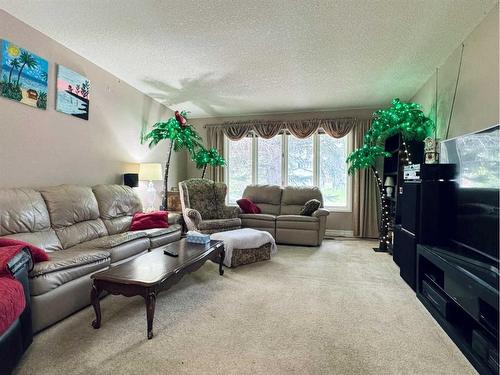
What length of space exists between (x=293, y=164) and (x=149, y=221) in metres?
3.24

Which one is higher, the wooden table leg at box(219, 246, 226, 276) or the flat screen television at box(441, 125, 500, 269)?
the flat screen television at box(441, 125, 500, 269)

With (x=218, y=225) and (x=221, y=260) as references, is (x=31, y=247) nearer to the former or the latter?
(x=221, y=260)

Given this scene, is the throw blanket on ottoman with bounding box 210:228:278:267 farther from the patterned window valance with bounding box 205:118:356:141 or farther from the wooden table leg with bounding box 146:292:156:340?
the patterned window valance with bounding box 205:118:356:141

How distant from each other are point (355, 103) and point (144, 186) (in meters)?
4.06

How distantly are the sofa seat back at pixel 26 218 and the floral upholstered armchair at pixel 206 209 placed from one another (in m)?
1.81

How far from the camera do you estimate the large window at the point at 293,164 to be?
5586 millimetres

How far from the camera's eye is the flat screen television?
5.68 ft

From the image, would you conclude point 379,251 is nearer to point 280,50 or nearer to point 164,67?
point 280,50

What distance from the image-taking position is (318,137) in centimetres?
565

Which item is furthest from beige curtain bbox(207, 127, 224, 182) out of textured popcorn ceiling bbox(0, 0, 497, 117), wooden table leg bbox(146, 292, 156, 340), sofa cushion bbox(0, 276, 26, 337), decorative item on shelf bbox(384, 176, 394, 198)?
sofa cushion bbox(0, 276, 26, 337)

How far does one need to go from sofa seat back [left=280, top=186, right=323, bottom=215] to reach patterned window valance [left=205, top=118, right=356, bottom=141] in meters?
1.11

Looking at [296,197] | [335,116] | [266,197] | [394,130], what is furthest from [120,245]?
[335,116]

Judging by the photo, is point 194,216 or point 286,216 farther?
point 286,216

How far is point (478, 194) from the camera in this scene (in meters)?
1.91
